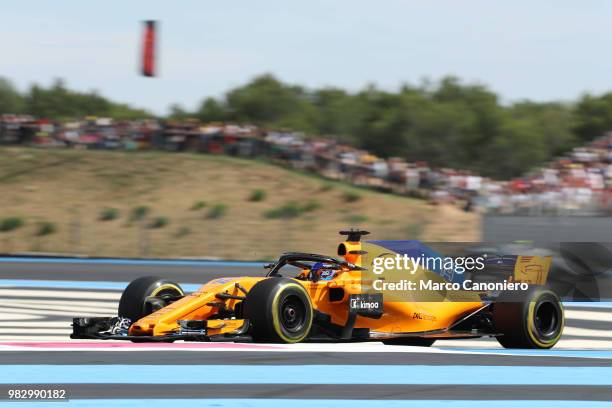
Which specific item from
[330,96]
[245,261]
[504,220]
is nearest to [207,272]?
[245,261]

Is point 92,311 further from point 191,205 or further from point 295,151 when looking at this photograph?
point 295,151

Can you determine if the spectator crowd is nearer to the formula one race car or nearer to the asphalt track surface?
the formula one race car

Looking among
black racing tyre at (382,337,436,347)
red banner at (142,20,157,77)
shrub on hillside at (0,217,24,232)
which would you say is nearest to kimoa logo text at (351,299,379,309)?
black racing tyre at (382,337,436,347)

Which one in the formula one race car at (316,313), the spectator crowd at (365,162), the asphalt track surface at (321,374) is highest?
the spectator crowd at (365,162)

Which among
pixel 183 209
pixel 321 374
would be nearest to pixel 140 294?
pixel 321 374

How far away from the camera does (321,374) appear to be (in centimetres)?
797

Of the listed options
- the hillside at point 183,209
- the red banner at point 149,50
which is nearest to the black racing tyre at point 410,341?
the hillside at point 183,209

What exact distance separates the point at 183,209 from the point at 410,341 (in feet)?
85.4

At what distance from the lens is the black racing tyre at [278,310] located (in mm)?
9188

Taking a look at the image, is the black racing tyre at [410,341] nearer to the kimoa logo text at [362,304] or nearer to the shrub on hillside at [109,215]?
the kimoa logo text at [362,304]

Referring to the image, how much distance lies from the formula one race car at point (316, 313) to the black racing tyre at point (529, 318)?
0.01m

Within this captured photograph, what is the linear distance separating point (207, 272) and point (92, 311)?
795 cm

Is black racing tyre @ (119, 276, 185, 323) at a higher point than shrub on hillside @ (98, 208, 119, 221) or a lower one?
higher

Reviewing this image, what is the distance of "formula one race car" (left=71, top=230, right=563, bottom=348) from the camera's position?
9.24 meters
